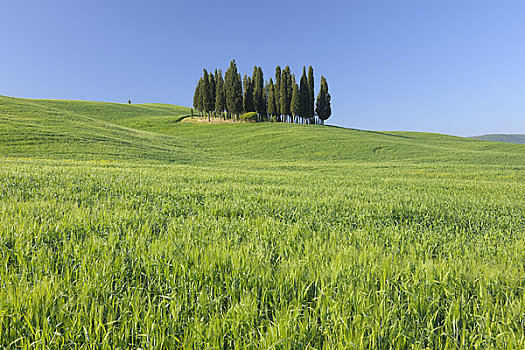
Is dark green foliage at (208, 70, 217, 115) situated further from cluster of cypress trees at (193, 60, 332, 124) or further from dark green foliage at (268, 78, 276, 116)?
dark green foliage at (268, 78, 276, 116)

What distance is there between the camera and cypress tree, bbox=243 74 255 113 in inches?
2726

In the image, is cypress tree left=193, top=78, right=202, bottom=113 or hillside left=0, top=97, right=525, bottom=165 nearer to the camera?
hillside left=0, top=97, right=525, bottom=165

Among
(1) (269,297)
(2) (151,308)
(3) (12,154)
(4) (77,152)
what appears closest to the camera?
(2) (151,308)

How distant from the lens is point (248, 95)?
69.4 metres

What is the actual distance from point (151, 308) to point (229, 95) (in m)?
68.0

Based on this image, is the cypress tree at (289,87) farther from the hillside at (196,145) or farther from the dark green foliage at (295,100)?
the hillside at (196,145)

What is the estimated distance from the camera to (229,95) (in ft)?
217

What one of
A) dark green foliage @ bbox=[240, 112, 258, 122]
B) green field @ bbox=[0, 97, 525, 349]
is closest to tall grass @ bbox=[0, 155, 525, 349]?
green field @ bbox=[0, 97, 525, 349]

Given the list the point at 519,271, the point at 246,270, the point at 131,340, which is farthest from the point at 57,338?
the point at 519,271

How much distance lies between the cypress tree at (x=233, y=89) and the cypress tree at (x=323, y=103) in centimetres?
2163

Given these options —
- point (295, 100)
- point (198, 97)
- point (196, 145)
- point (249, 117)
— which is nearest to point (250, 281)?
point (196, 145)

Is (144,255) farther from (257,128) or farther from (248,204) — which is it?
(257,128)

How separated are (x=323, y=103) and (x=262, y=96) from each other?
16.9m

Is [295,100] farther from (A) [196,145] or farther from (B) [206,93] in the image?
(A) [196,145]
